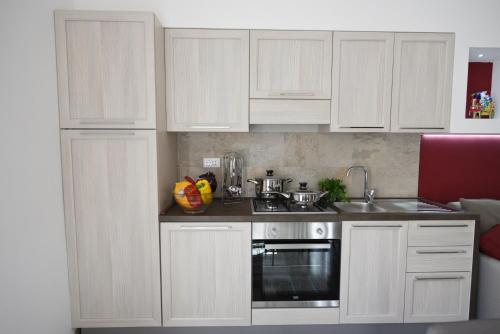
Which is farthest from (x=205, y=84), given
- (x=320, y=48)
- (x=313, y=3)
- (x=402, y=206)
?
→ (x=402, y=206)

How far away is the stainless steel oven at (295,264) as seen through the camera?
6.63 feet

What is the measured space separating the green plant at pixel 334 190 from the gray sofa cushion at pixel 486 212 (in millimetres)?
1014

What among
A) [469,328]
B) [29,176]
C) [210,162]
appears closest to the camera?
[469,328]

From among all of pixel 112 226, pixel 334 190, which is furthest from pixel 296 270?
pixel 112 226

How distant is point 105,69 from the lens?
1.89 metres

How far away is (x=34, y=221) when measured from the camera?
174 cm

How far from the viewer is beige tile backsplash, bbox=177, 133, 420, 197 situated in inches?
101

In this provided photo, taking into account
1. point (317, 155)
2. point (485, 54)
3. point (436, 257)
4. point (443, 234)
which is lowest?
point (436, 257)

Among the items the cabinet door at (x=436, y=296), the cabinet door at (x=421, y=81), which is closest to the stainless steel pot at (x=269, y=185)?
the cabinet door at (x=421, y=81)

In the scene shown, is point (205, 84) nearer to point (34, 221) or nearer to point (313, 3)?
point (313, 3)

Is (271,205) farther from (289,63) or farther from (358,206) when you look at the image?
(289,63)

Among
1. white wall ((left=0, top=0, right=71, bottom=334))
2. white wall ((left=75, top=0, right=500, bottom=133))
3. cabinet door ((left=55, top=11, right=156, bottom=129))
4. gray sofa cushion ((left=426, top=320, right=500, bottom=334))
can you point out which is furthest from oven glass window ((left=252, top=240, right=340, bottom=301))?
white wall ((left=75, top=0, right=500, bottom=133))

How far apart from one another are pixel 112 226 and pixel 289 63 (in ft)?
5.79

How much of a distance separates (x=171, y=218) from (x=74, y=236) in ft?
2.24
